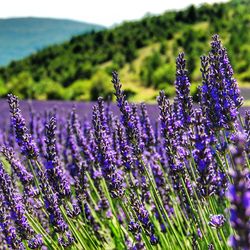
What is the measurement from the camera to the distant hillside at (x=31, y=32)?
135500 mm

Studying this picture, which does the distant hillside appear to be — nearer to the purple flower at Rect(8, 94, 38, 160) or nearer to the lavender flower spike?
the purple flower at Rect(8, 94, 38, 160)

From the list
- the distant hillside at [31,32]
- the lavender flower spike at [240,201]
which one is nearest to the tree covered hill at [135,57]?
the lavender flower spike at [240,201]

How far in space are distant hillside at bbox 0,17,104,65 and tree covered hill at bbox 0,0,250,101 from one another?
88596 millimetres

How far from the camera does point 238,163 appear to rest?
3.31 ft

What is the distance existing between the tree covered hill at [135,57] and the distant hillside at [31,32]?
88596 mm

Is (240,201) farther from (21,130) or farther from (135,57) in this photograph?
(135,57)

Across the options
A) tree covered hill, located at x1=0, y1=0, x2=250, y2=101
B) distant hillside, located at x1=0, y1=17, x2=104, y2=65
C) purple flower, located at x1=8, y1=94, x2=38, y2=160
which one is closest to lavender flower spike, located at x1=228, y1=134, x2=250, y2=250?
purple flower, located at x1=8, y1=94, x2=38, y2=160

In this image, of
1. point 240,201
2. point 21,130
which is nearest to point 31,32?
point 21,130

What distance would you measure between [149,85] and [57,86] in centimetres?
527

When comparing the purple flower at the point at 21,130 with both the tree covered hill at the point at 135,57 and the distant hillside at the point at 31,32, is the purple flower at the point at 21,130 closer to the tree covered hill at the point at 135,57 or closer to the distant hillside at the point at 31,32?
the tree covered hill at the point at 135,57

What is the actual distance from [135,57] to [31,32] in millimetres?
135580

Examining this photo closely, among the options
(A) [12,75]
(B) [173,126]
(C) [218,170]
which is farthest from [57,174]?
(A) [12,75]

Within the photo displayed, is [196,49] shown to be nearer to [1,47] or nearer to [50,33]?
[1,47]

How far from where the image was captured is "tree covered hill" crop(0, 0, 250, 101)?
87.0 feet
